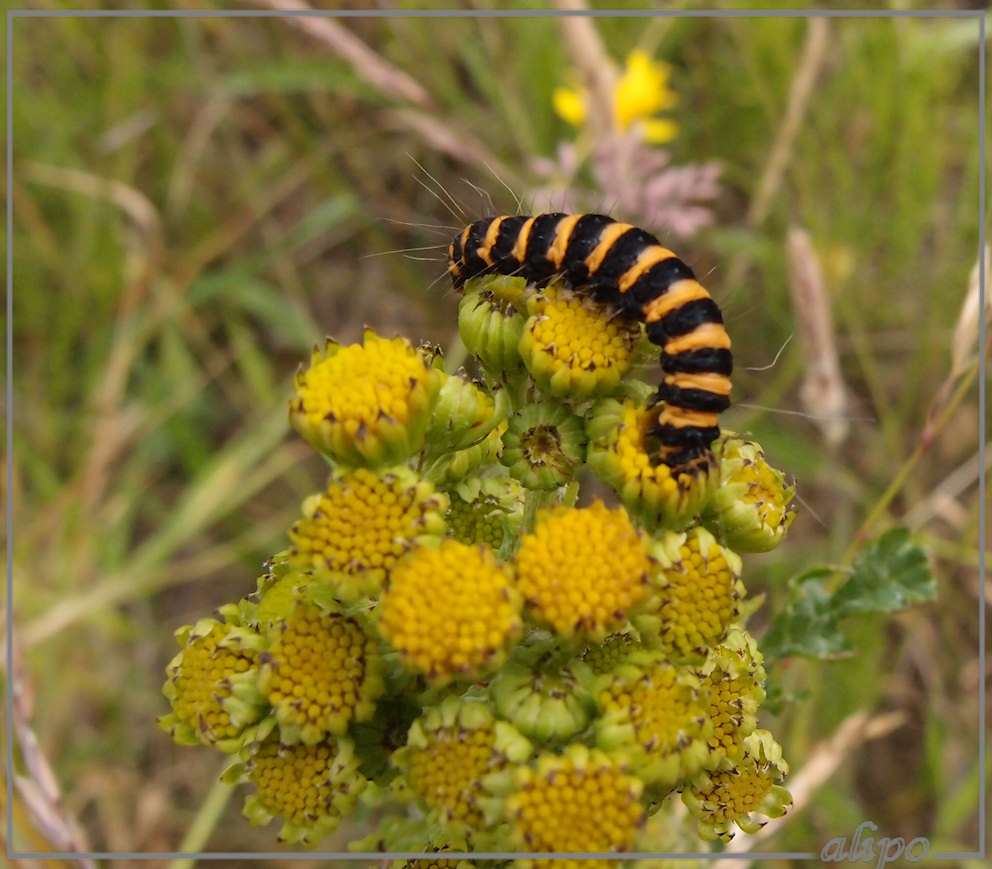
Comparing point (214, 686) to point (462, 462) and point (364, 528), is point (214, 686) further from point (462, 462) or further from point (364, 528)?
point (462, 462)

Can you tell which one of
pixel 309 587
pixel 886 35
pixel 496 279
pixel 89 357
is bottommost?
pixel 89 357

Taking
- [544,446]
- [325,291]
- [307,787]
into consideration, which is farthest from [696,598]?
[325,291]

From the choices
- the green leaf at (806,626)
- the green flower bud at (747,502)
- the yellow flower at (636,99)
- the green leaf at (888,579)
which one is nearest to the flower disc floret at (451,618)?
the green flower bud at (747,502)

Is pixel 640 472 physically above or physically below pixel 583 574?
above

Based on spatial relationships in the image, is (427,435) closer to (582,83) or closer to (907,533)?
(907,533)

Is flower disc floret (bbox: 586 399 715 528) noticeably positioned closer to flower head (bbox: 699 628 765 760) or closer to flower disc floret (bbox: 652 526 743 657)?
flower disc floret (bbox: 652 526 743 657)

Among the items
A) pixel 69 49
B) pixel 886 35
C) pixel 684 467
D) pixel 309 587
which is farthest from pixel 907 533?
pixel 69 49
